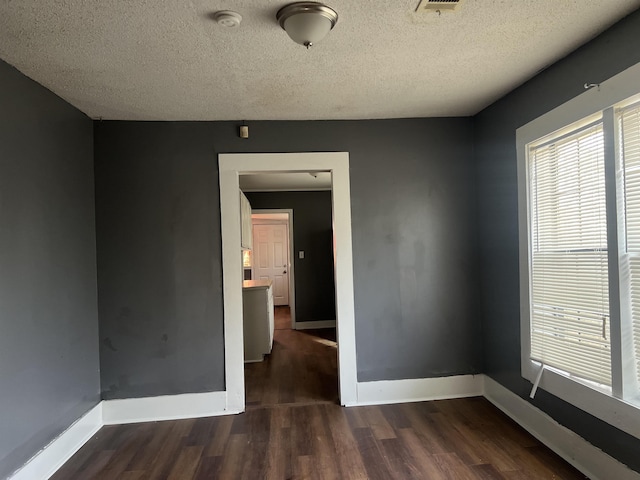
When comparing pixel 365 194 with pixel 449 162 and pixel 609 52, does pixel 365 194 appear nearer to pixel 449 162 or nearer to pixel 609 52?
pixel 449 162

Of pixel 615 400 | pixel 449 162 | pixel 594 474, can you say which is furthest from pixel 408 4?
pixel 594 474

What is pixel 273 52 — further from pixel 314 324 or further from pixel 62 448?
pixel 314 324

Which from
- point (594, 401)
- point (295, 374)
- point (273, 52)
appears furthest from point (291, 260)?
point (594, 401)

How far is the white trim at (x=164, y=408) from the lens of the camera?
118 inches

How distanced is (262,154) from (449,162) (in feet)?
5.13

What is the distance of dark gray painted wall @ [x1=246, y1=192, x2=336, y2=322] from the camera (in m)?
6.54

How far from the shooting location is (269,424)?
2877mm

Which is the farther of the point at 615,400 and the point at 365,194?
the point at 365,194

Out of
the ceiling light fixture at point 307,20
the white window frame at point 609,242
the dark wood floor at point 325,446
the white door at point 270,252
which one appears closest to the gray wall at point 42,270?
the dark wood floor at point 325,446

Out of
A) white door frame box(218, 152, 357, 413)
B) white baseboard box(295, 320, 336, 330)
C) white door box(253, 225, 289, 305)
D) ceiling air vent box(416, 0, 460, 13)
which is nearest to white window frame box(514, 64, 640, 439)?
ceiling air vent box(416, 0, 460, 13)

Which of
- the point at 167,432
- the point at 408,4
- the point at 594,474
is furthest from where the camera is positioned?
the point at 167,432

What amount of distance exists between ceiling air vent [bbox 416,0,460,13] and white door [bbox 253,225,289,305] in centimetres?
735

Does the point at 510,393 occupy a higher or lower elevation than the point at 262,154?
lower

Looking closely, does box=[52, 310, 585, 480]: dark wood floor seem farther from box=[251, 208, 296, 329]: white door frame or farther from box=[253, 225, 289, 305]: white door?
box=[253, 225, 289, 305]: white door
